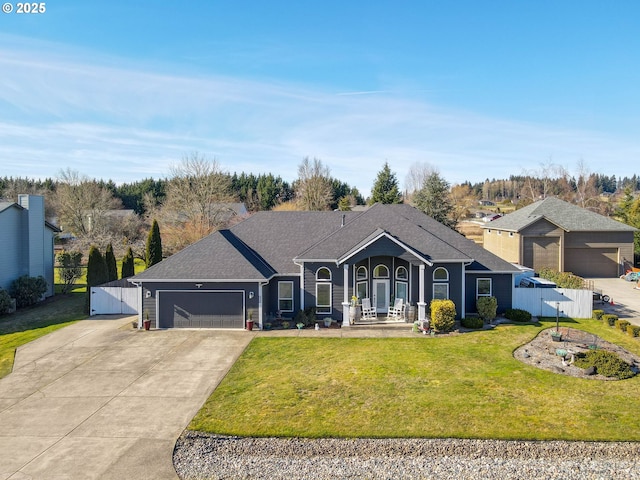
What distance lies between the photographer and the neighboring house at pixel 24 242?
92.0ft

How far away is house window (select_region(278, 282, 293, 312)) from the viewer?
23.8m

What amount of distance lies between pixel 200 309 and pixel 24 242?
1620cm

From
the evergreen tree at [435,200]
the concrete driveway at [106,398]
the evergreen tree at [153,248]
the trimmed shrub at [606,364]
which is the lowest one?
the concrete driveway at [106,398]

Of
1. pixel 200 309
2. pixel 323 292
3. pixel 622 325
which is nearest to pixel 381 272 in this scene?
pixel 323 292

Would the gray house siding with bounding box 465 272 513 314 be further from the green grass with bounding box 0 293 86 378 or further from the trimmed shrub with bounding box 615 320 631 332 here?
the green grass with bounding box 0 293 86 378

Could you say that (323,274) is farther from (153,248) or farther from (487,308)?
(153,248)

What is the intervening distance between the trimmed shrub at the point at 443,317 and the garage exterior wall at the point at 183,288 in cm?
886

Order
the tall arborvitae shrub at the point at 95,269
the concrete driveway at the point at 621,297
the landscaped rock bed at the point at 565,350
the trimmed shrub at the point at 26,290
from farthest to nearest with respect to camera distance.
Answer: the tall arborvitae shrub at the point at 95,269
the trimmed shrub at the point at 26,290
the concrete driveway at the point at 621,297
the landscaped rock bed at the point at 565,350

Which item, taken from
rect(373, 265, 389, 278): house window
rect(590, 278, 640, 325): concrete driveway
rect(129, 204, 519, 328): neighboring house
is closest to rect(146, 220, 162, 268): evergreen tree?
rect(129, 204, 519, 328): neighboring house

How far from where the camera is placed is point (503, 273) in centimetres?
2377

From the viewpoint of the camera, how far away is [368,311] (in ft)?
76.9

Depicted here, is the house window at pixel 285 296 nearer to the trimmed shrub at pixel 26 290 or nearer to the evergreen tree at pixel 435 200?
the trimmed shrub at pixel 26 290

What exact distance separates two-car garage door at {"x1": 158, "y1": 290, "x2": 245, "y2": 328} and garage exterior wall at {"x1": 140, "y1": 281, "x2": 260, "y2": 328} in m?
0.20

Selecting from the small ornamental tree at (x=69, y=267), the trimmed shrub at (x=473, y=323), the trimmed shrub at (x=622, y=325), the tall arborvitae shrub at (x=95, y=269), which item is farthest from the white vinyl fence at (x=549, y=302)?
the small ornamental tree at (x=69, y=267)
